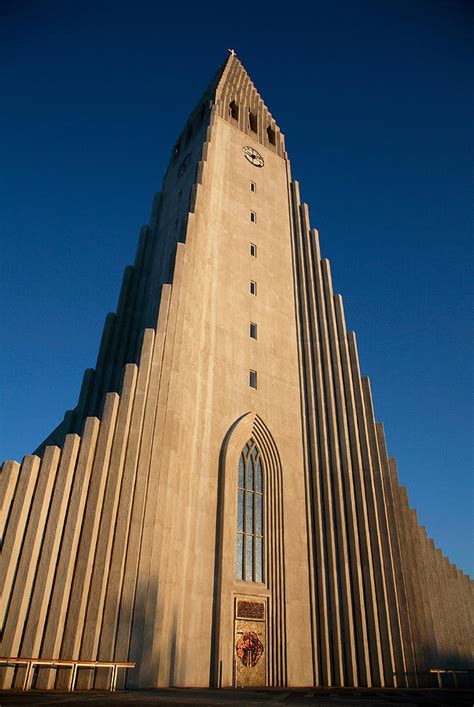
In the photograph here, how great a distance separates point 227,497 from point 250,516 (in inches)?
60.7

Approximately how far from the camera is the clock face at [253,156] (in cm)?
3164

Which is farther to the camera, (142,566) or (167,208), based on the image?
(167,208)

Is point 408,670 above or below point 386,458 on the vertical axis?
below

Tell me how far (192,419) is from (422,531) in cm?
1355

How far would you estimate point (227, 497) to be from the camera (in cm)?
1906

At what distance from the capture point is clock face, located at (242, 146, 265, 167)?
104ft

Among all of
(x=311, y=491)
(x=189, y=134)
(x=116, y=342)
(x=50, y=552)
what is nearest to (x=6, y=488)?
(x=50, y=552)

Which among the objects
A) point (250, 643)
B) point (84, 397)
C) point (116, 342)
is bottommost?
point (250, 643)

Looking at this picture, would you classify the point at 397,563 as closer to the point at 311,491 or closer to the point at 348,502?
the point at 348,502

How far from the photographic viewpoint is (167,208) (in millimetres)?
32000

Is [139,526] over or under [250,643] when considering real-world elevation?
over

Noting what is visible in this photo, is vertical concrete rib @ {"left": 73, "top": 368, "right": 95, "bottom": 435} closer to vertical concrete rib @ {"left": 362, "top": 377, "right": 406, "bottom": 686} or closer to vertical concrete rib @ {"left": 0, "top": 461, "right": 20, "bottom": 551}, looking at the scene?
vertical concrete rib @ {"left": 0, "top": 461, "right": 20, "bottom": 551}

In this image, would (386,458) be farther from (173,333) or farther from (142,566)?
(142,566)

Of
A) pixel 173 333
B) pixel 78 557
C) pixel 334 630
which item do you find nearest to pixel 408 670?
pixel 334 630
